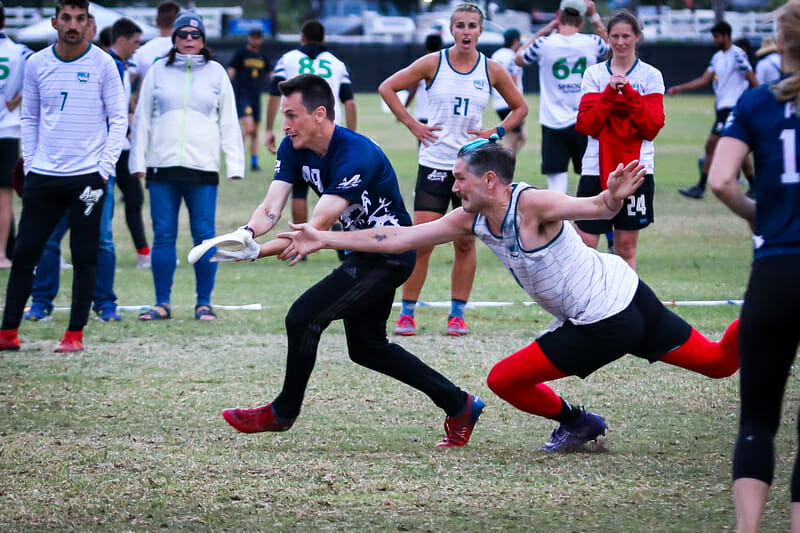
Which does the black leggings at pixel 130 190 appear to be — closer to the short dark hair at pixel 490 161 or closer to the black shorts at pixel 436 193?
the black shorts at pixel 436 193

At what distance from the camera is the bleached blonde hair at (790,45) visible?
11.4ft

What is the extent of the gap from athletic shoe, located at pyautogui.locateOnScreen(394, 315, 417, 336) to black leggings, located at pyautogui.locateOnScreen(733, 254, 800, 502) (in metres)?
4.43

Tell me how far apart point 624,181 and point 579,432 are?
4.41 ft

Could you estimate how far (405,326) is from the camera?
26.3 ft

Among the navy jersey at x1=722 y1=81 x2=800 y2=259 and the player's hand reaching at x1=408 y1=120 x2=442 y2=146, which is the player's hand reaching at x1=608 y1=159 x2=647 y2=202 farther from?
the player's hand reaching at x1=408 y1=120 x2=442 y2=146

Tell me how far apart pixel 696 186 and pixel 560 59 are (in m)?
6.20

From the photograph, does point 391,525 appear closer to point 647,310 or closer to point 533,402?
point 533,402

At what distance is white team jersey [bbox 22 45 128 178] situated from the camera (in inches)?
286

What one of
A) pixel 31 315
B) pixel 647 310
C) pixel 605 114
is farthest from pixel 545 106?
pixel 647 310

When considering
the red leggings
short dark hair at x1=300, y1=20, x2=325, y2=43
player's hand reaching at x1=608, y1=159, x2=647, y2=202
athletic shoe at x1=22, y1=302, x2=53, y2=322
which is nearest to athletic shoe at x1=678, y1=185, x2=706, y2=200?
short dark hair at x1=300, y1=20, x2=325, y2=43

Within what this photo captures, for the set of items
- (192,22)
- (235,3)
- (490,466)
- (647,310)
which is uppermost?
(192,22)

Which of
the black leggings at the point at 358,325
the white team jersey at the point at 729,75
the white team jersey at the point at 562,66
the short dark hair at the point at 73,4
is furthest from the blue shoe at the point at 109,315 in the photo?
the white team jersey at the point at 729,75

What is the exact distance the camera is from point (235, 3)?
266ft

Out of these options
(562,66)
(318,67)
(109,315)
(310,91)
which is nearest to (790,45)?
(310,91)
